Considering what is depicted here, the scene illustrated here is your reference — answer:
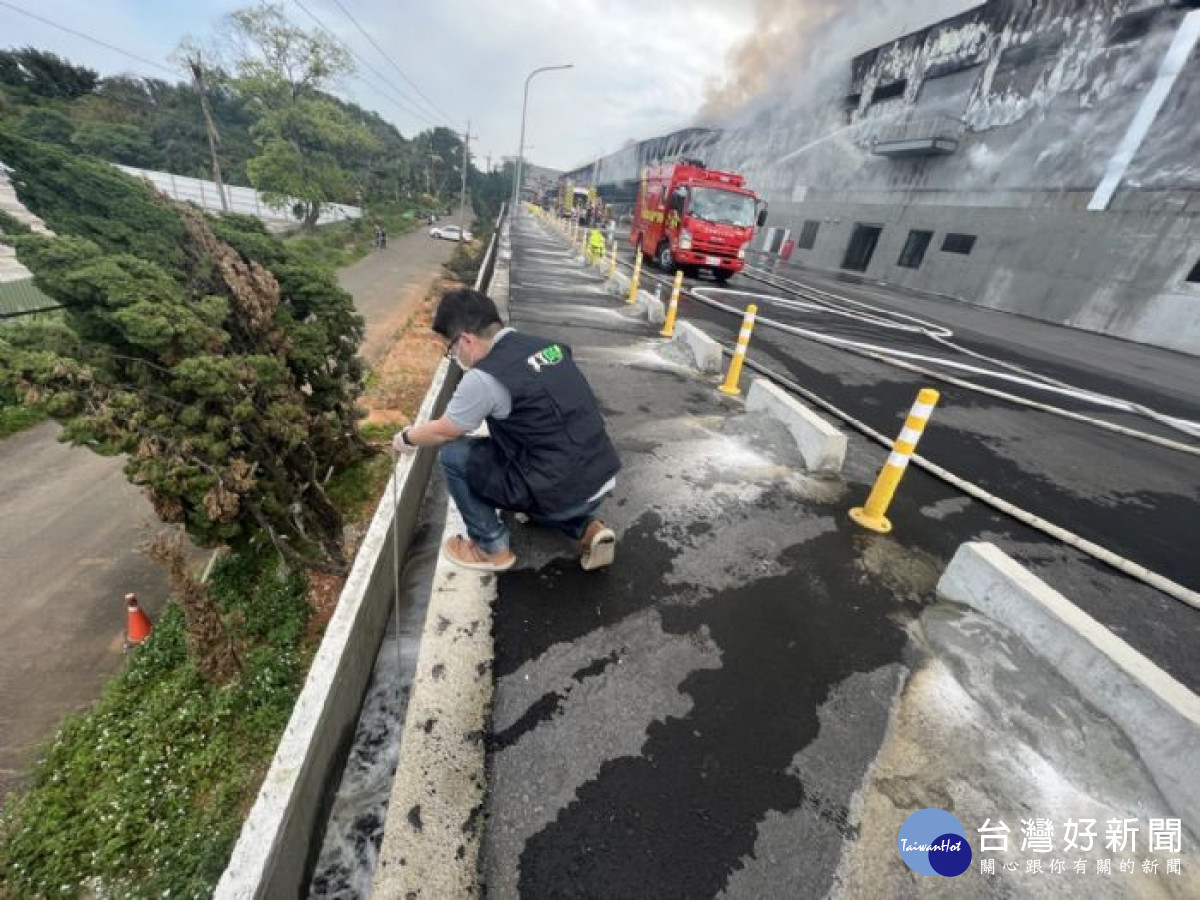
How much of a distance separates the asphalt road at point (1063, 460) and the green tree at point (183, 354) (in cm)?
493

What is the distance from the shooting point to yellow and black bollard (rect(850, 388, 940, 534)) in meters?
3.56

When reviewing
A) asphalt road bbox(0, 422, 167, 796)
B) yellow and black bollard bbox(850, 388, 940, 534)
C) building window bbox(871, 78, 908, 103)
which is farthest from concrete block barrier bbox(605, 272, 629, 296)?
building window bbox(871, 78, 908, 103)

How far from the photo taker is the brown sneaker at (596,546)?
3.12 metres

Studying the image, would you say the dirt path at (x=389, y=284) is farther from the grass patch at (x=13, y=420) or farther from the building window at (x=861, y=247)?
the building window at (x=861, y=247)

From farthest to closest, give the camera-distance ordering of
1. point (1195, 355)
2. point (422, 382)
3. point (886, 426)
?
point (1195, 355) → point (422, 382) → point (886, 426)

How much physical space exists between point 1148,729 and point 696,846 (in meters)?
2.06

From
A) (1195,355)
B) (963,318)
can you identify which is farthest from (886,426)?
(1195,355)

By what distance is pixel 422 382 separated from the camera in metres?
9.30

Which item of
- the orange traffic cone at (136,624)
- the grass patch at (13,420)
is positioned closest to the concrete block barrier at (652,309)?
the orange traffic cone at (136,624)

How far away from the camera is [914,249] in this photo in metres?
25.2

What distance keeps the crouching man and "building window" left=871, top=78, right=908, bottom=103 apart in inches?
1322

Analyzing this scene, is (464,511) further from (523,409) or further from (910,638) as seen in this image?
(910,638)

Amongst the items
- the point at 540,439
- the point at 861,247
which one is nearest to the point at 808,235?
the point at 861,247

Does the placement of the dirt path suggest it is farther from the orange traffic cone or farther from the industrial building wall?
the industrial building wall
